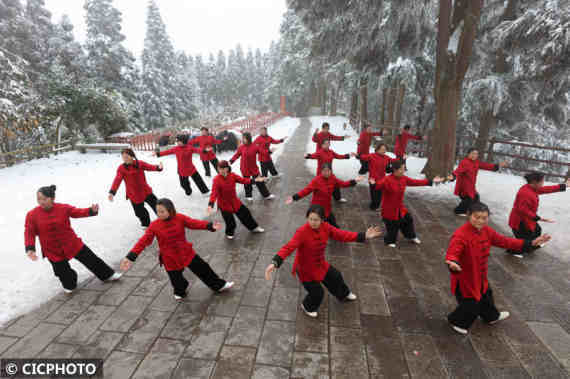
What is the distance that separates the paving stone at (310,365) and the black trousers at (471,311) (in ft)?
5.52

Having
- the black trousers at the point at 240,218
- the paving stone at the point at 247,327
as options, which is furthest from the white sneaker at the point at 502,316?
the black trousers at the point at 240,218

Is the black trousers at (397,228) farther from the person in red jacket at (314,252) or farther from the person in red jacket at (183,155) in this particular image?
the person in red jacket at (183,155)

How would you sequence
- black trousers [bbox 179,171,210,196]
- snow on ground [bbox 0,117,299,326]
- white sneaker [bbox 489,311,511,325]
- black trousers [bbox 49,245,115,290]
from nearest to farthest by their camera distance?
white sneaker [bbox 489,311,511,325]
black trousers [bbox 49,245,115,290]
snow on ground [bbox 0,117,299,326]
black trousers [bbox 179,171,210,196]

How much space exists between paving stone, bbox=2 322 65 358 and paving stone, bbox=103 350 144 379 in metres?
0.94

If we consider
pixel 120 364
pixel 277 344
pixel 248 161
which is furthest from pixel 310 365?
pixel 248 161

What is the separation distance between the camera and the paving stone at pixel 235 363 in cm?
328

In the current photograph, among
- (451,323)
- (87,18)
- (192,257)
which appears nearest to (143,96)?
(87,18)

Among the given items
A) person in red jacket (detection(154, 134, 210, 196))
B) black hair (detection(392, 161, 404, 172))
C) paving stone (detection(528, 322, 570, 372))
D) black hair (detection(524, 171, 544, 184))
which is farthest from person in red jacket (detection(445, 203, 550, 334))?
person in red jacket (detection(154, 134, 210, 196))

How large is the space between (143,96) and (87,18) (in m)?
8.09

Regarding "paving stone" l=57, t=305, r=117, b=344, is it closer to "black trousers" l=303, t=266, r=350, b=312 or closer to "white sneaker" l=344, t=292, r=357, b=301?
"black trousers" l=303, t=266, r=350, b=312

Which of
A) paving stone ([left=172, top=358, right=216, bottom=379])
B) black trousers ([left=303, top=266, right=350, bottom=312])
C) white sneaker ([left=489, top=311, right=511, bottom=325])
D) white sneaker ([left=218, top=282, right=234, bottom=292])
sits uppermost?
black trousers ([left=303, top=266, right=350, bottom=312])

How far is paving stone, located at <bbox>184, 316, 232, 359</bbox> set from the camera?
3.55 metres

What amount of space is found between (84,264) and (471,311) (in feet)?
17.9

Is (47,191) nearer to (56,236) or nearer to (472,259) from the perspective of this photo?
(56,236)
